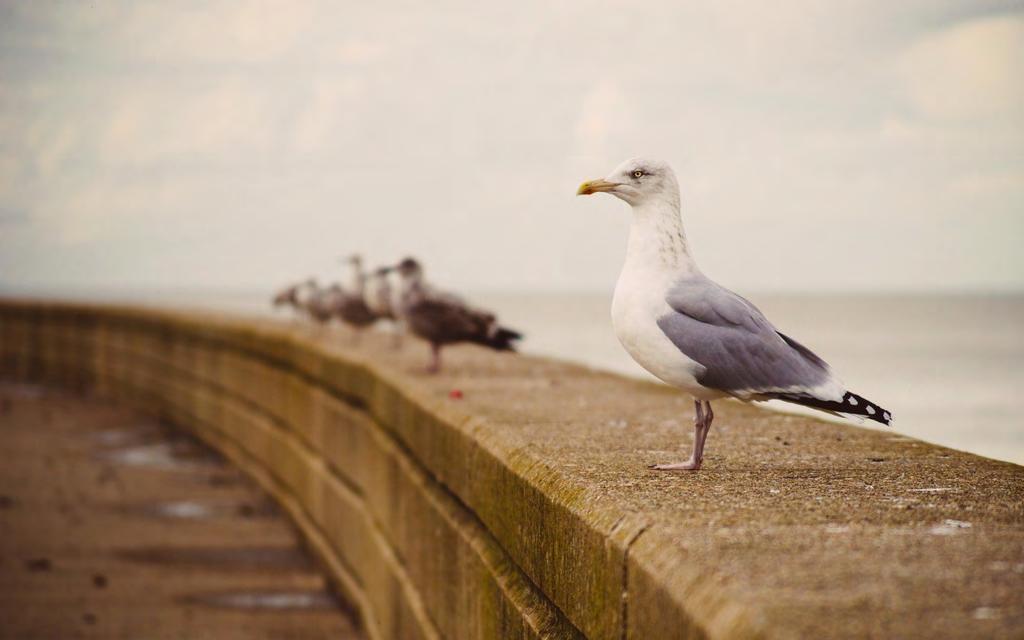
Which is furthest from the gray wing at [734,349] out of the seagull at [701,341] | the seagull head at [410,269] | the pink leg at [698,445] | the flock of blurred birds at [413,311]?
the seagull head at [410,269]

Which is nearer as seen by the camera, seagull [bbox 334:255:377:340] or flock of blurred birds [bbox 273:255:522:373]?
flock of blurred birds [bbox 273:255:522:373]

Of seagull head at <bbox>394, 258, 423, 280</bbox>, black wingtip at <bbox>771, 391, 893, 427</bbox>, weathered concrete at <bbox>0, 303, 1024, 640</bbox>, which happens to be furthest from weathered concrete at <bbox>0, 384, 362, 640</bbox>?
black wingtip at <bbox>771, 391, 893, 427</bbox>

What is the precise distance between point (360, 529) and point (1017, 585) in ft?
16.0

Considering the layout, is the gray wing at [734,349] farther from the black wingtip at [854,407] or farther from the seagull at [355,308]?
the seagull at [355,308]

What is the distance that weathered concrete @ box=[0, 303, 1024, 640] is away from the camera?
2188mm

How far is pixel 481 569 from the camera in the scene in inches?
148

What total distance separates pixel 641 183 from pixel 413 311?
3.97 meters

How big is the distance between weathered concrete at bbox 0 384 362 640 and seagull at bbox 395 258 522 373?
1.69m

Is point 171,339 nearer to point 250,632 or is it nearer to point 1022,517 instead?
point 250,632

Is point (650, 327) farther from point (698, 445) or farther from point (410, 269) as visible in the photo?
point (410, 269)

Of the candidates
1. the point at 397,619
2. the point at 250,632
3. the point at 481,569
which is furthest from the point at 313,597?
the point at 481,569

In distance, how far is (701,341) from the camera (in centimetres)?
353

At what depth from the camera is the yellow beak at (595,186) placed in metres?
3.91

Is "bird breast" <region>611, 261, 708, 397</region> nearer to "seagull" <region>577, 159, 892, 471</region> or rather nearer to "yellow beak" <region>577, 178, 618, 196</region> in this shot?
"seagull" <region>577, 159, 892, 471</region>
